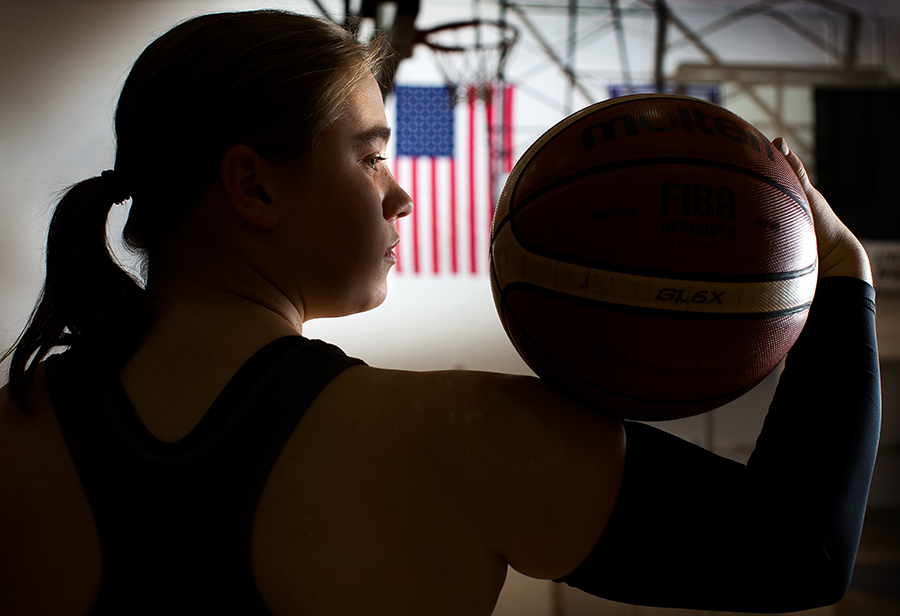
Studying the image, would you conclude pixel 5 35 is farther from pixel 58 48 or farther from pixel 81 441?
pixel 81 441

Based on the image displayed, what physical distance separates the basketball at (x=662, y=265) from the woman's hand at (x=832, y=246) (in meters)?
0.10

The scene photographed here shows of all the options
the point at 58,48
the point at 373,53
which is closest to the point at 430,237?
the point at 58,48

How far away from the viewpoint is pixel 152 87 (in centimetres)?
64

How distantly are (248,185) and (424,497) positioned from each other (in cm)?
36

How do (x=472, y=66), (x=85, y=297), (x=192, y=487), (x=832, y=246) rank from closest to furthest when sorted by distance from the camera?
(x=192, y=487) → (x=85, y=297) → (x=832, y=246) → (x=472, y=66)

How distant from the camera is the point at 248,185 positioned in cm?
64

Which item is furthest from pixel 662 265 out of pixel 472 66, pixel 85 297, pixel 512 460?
pixel 472 66

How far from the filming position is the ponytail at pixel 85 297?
0.60 meters

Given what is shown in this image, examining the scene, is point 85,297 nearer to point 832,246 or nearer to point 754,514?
point 754,514

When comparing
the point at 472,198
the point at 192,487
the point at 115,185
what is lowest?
the point at 472,198

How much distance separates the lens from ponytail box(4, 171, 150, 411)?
597mm

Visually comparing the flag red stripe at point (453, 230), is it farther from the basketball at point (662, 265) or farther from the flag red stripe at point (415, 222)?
the basketball at point (662, 265)

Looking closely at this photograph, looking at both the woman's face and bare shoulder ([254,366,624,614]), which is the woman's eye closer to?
the woman's face

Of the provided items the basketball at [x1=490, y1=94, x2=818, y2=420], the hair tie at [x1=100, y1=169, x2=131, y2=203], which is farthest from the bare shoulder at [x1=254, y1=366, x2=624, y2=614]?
the hair tie at [x1=100, y1=169, x2=131, y2=203]
